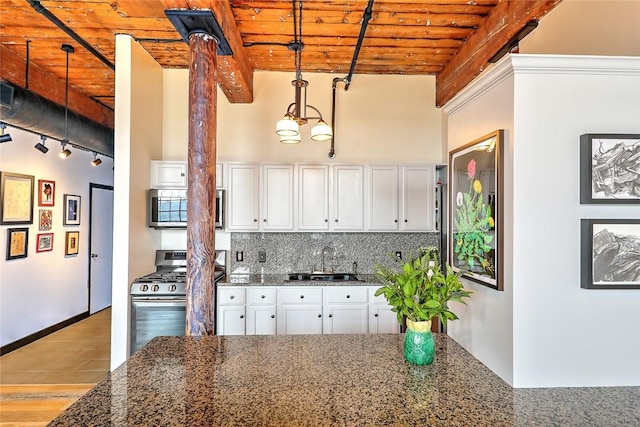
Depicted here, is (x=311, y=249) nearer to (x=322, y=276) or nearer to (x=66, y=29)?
(x=322, y=276)

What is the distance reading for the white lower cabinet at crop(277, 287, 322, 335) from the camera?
3.80 metres

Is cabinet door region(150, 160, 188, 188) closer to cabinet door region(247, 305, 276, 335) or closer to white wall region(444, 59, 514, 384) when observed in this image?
cabinet door region(247, 305, 276, 335)

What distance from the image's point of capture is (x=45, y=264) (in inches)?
199

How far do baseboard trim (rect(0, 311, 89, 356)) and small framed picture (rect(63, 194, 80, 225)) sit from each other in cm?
150

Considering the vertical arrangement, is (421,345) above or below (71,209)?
below

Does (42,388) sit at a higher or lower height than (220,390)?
lower

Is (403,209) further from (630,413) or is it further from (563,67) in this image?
(630,413)

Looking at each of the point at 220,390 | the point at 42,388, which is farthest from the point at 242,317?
the point at 220,390

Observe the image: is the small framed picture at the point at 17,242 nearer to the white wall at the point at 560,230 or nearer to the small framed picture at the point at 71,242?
the small framed picture at the point at 71,242

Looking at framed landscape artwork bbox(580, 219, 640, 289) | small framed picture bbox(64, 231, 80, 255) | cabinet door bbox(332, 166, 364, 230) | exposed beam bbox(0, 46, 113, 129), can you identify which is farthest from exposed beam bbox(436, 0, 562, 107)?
small framed picture bbox(64, 231, 80, 255)

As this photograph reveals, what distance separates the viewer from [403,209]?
421cm

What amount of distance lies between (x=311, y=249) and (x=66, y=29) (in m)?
3.32

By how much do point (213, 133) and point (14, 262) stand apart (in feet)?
12.6

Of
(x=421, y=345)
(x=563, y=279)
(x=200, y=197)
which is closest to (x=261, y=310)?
(x=200, y=197)
